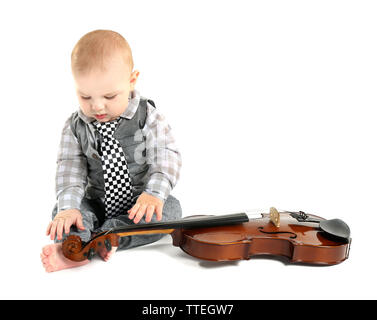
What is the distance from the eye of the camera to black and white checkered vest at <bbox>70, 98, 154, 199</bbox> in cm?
193

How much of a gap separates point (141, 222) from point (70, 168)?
35 centimetres

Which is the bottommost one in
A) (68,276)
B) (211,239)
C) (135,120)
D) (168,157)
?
(68,276)

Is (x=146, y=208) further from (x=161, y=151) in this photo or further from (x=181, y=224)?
(x=161, y=151)

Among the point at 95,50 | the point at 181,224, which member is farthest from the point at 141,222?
the point at 95,50

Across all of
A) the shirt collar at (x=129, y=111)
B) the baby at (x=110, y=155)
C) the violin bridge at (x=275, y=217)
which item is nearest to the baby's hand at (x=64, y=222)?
the baby at (x=110, y=155)

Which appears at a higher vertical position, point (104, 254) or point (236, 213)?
point (236, 213)

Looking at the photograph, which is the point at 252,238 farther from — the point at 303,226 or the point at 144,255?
the point at 144,255

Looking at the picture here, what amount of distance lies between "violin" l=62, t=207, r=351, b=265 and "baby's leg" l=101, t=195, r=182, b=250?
0.43 ft

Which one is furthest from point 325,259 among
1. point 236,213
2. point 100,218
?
point 100,218

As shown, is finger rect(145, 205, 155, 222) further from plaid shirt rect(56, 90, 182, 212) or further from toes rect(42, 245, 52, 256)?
toes rect(42, 245, 52, 256)

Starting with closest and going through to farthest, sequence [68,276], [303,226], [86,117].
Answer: [68,276]
[303,226]
[86,117]

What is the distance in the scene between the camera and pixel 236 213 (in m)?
1.80

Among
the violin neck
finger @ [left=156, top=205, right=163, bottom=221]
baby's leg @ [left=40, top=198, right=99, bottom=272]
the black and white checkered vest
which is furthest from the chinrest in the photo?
baby's leg @ [left=40, top=198, right=99, bottom=272]

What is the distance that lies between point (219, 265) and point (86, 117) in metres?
0.73
